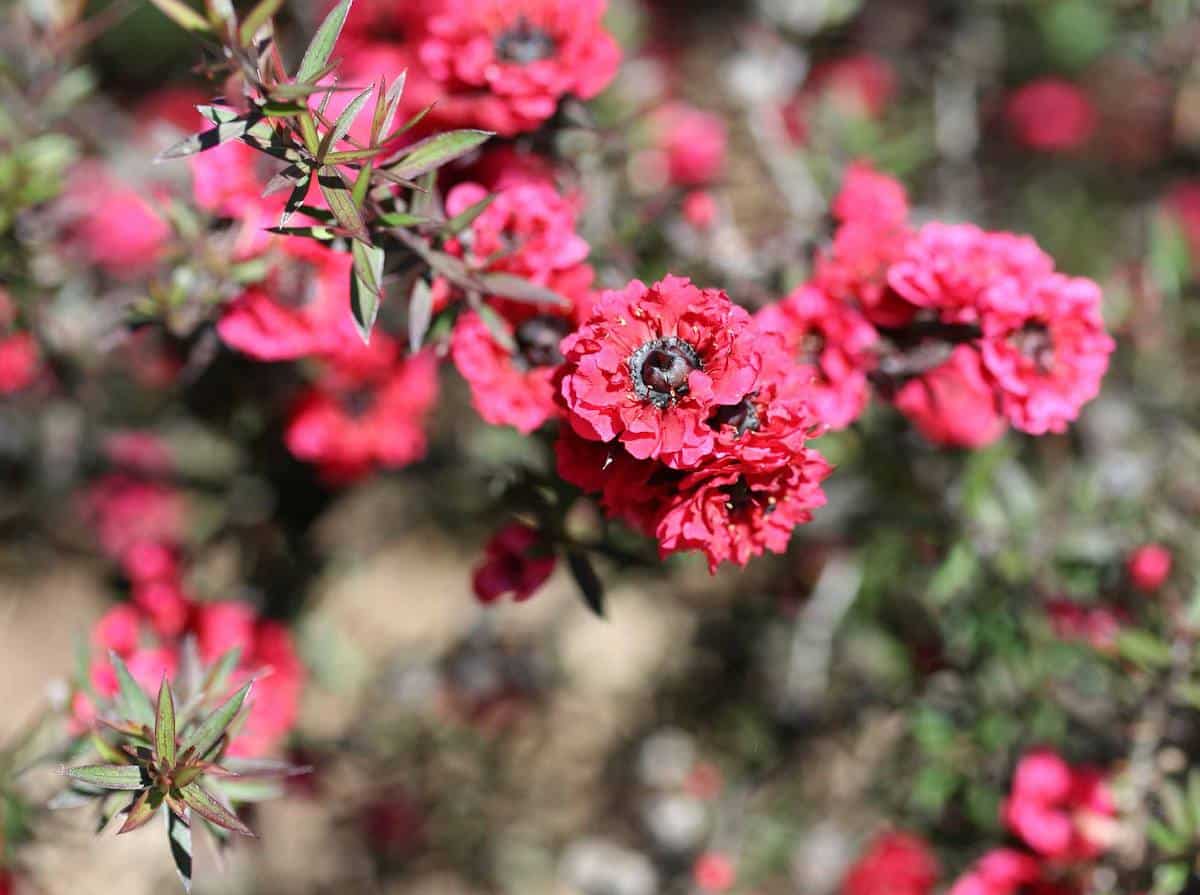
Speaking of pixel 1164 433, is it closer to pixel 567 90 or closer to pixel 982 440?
pixel 982 440

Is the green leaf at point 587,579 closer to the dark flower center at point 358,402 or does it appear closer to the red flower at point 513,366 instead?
the red flower at point 513,366

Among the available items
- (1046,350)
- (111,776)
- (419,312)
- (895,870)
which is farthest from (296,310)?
(895,870)

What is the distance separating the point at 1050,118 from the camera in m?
2.96

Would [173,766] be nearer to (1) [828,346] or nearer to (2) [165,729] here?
(2) [165,729]

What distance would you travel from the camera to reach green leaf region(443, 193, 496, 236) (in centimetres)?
119

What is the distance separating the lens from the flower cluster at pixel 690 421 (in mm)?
1022

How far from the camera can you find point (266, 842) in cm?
242

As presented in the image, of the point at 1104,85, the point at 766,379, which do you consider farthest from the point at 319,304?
the point at 1104,85

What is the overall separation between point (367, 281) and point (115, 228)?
5.72 feet

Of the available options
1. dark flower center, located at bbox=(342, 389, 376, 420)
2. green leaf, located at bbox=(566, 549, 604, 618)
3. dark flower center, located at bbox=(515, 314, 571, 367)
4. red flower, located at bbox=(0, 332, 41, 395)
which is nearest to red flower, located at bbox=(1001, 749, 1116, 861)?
green leaf, located at bbox=(566, 549, 604, 618)

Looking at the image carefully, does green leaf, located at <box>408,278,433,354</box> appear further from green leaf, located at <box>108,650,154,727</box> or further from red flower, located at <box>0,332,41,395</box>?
red flower, located at <box>0,332,41,395</box>

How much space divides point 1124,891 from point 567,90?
1.45 metres

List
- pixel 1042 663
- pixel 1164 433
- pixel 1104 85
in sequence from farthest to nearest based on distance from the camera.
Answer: pixel 1104 85
pixel 1164 433
pixel 1042 663

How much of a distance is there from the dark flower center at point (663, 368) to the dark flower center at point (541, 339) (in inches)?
8.3
